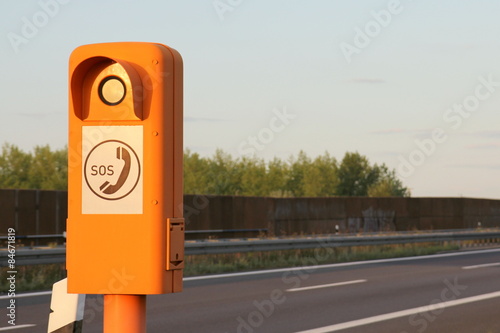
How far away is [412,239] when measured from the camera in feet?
96.3

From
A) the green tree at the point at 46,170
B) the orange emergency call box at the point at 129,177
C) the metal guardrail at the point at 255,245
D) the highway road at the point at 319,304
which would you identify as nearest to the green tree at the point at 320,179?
the green tree at the point at 46,170

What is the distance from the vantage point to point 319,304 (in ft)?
43.0


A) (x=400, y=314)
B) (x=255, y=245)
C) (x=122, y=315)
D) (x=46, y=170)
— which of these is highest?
(x=46, y=170)

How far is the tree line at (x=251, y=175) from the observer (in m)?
98.0

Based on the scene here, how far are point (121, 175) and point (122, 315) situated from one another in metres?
0.37

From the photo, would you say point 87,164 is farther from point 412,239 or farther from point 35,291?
point 412,239

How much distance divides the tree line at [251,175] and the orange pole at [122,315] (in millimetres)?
91658

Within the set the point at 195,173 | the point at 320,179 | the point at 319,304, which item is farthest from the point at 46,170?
the point at 319,304

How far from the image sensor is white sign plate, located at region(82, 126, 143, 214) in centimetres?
203

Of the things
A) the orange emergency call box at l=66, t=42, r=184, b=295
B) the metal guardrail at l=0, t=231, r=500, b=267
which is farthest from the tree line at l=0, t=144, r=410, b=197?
the orange emergency call box at l=66, t=42, r=184, b=295

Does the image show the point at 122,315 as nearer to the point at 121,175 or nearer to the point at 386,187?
the point at 121,175

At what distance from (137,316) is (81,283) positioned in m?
0.18

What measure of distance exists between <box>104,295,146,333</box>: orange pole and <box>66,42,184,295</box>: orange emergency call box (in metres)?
0.05

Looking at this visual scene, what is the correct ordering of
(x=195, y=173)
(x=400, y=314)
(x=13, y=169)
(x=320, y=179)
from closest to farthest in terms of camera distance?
(x=400, y=314) → (x=13, y=169) → (x=195, y=173) → (x=320, y=179)
